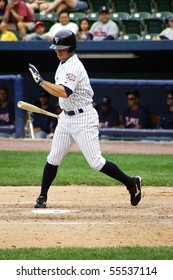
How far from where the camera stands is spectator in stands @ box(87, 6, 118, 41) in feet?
50.8

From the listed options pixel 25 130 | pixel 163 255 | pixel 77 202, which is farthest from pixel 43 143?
pixel 163 255

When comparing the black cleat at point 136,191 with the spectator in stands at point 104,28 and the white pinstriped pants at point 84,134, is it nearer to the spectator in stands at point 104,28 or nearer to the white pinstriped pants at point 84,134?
the white pinstriped pants at point 84,134

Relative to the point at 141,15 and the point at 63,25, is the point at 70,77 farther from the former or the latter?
the point at 141,15

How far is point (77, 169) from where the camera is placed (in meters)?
11.7

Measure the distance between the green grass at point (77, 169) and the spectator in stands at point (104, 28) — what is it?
3.07 meters

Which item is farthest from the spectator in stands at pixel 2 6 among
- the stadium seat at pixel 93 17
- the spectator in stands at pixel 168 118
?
the spectator in stands at pixel 168 118

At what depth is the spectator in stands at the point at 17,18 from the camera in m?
16.4

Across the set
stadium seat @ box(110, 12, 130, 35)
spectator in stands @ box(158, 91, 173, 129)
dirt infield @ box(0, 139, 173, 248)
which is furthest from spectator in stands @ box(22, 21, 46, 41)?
dirt infield @ box(0, 139, 173, 248)

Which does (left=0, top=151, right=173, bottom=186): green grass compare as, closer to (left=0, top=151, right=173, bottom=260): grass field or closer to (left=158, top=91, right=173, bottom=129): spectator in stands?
(left=0, top=151, right=173, bottom=260): grass field

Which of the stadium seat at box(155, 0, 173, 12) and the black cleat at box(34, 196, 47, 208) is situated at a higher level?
the stadium seat at box(155, 0, 173, 12)

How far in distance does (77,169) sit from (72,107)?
12.0ft

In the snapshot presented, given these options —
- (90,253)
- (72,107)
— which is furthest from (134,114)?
(90,253)

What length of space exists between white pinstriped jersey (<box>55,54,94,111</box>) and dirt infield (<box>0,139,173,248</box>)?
3.46 feet
